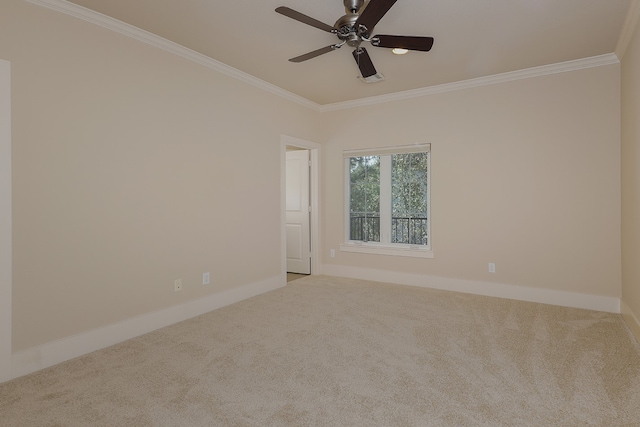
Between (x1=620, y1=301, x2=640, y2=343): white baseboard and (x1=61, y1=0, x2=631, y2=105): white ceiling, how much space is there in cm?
245

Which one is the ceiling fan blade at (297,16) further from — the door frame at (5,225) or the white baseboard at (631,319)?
the white baseboard at (631,319)

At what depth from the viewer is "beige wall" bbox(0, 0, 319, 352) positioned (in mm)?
2453

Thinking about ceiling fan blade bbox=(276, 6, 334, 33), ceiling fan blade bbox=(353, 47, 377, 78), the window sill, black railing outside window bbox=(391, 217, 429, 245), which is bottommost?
the window sill

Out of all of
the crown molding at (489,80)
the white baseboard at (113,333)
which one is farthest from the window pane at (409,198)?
the white baseboard at (113,333)

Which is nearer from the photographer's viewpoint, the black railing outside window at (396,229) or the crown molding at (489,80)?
the crown molding at (489,80)

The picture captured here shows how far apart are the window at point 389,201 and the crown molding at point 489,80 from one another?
2.26ft

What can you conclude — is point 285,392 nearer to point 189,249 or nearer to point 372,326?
point 372,326

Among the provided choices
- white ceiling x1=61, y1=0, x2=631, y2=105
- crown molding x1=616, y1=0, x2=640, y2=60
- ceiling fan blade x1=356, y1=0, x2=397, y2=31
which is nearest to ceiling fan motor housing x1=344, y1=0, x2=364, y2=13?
ceiling fan blade x1=356, y1=0, x2=397, y2=31

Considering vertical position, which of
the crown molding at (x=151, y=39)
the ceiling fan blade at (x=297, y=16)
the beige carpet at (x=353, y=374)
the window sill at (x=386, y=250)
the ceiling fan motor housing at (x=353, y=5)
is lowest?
the beige carpet at (x=353, y=374)

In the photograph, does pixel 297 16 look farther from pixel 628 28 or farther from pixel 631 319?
pixel 631 319

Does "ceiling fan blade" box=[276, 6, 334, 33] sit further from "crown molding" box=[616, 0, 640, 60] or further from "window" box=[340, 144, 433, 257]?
"window" box=[340, 144, 433, 257]

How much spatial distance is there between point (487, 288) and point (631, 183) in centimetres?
182

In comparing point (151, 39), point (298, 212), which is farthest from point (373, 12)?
point (298, 212)

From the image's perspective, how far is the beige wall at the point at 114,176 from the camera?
245 centimetres
